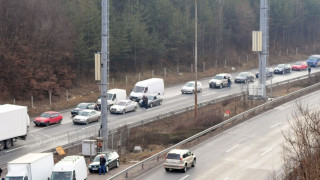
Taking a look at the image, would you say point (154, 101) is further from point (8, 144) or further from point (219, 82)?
point (8, 144)

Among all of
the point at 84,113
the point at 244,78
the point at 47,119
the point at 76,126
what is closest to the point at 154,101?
the point at 84,113

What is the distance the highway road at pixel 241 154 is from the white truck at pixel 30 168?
5.16 meters

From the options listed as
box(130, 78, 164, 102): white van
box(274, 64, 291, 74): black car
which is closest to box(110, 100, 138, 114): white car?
box(130, 78, 164, 102): white van

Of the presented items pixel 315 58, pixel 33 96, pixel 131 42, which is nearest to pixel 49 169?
pixel 33 96

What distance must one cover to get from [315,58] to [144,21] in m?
28.1

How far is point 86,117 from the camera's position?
49.7m

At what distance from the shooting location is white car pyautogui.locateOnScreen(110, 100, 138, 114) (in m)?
54.5

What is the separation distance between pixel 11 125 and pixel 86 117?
9.01 m

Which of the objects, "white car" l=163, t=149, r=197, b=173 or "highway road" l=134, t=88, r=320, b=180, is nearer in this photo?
"highway road" l=134, t=88, r=320, b=180

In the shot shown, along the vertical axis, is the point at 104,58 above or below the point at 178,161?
above

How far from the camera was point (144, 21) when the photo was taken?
278 ft

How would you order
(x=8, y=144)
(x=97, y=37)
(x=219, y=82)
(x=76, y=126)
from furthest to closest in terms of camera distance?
1. (x=219, y=82)
2. (x=97, y=37)
3. (x=76, y=126)
4. (x=8, y=144)

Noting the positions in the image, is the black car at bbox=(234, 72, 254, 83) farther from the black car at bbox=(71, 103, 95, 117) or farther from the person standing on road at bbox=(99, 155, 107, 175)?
the person standing on road at bbox=(99, 155, 107, 175)

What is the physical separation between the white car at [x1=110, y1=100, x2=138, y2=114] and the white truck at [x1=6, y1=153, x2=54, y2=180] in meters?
22.7
